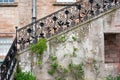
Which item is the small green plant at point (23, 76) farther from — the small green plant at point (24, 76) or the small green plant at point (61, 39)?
the small green plant at point (61, 39)

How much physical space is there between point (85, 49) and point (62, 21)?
1.41 meters

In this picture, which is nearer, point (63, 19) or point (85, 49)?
point (85, 49)

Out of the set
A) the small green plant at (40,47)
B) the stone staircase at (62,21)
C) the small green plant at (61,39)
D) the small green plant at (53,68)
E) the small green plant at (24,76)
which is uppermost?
the stone staircase at (62,21)

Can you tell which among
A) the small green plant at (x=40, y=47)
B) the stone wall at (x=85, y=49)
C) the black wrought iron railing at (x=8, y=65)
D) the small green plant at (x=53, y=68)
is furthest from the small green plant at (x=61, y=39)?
the black wrought iron railing at (x=8, y=65)

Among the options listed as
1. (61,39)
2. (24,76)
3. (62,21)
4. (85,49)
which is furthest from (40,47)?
(85,49)

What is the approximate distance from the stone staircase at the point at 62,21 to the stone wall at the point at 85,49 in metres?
0.23

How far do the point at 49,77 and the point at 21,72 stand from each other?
1.05 metres

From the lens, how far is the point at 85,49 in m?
14.7

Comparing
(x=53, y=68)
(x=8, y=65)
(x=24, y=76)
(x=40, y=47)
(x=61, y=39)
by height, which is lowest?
(x=24, y=76)

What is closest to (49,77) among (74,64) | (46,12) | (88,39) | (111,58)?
(74,64)

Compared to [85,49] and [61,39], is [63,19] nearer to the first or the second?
[61,39]

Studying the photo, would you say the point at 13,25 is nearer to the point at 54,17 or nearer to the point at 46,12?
the point at 46,12

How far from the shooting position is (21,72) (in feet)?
46.8

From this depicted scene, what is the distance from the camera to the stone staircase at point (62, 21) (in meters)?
14.8
